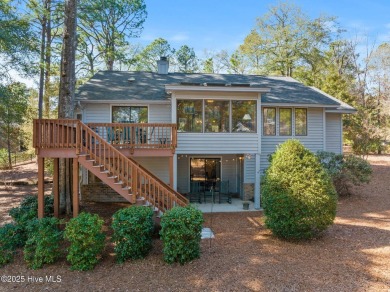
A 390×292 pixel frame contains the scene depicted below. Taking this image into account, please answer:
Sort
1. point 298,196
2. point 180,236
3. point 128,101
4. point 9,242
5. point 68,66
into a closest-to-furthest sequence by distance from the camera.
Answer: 1. point 180,236
2. point 9,242
3. point 298,196
4. point 68,66
5. point 128,101

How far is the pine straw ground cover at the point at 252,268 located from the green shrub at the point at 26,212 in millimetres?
685

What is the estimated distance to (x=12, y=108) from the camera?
1517 centimetres

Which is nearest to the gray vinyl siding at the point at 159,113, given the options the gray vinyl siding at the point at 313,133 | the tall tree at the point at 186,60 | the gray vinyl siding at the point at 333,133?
the gray vinyl siding at the point at 313,133

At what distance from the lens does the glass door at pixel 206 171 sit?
44.0ft

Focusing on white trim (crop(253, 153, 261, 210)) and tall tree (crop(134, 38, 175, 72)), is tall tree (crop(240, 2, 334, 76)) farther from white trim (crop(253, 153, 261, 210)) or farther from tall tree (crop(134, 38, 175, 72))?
white trim (crop(253, 153, 261, 210))

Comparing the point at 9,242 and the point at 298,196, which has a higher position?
the point at 298,196

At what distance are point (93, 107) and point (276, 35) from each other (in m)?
22.3

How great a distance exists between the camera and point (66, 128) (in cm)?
775

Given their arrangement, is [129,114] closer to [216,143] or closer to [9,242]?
[216,143]

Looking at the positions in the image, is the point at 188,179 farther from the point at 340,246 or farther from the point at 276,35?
the point at 276,35

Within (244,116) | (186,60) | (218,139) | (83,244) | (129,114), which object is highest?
(186,60)

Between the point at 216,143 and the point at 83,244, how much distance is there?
651 centimetres

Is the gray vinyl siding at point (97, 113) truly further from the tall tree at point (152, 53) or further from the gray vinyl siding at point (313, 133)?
the tall tree at point (152, 53)

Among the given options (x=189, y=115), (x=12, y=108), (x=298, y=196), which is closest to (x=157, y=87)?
(x=189, y=115)
